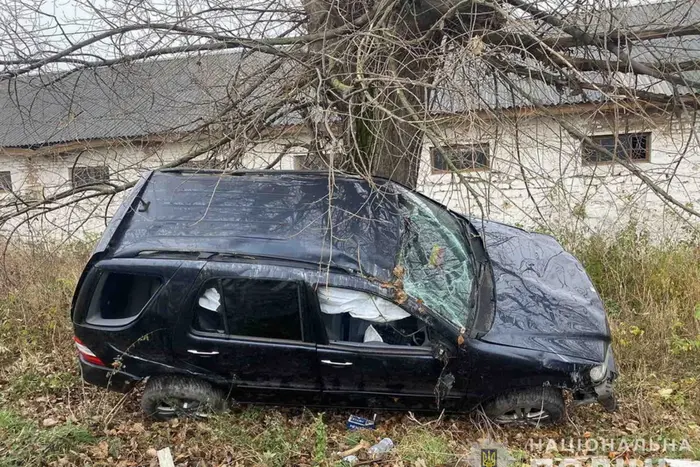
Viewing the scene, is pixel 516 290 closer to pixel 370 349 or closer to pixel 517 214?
pixel 370 349

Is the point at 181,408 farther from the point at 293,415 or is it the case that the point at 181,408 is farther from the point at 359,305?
the point at 359,305

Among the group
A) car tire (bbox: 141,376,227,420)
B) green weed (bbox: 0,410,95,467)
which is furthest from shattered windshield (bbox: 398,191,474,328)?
green weed (bbox: 0,410,95,467)

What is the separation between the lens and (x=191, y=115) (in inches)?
229

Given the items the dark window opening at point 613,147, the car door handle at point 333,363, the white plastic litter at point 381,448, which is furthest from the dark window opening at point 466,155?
the white plastic litter at point 381,448

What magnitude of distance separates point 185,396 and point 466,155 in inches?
112

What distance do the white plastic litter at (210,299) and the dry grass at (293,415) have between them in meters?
0.93

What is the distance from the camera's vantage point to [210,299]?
11.8 feet

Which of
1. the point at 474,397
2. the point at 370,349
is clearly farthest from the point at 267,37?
the point at 474,397

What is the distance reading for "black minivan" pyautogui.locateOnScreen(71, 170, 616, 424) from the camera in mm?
3494

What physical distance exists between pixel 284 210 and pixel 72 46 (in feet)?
9.42

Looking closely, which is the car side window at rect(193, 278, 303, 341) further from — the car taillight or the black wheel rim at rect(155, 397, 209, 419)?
the car taillight

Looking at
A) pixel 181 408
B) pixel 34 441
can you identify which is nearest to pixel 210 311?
pixel 181 408

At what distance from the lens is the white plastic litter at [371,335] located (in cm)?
355

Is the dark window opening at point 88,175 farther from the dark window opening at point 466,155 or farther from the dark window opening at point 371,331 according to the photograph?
the dark window opening at point 466,155
